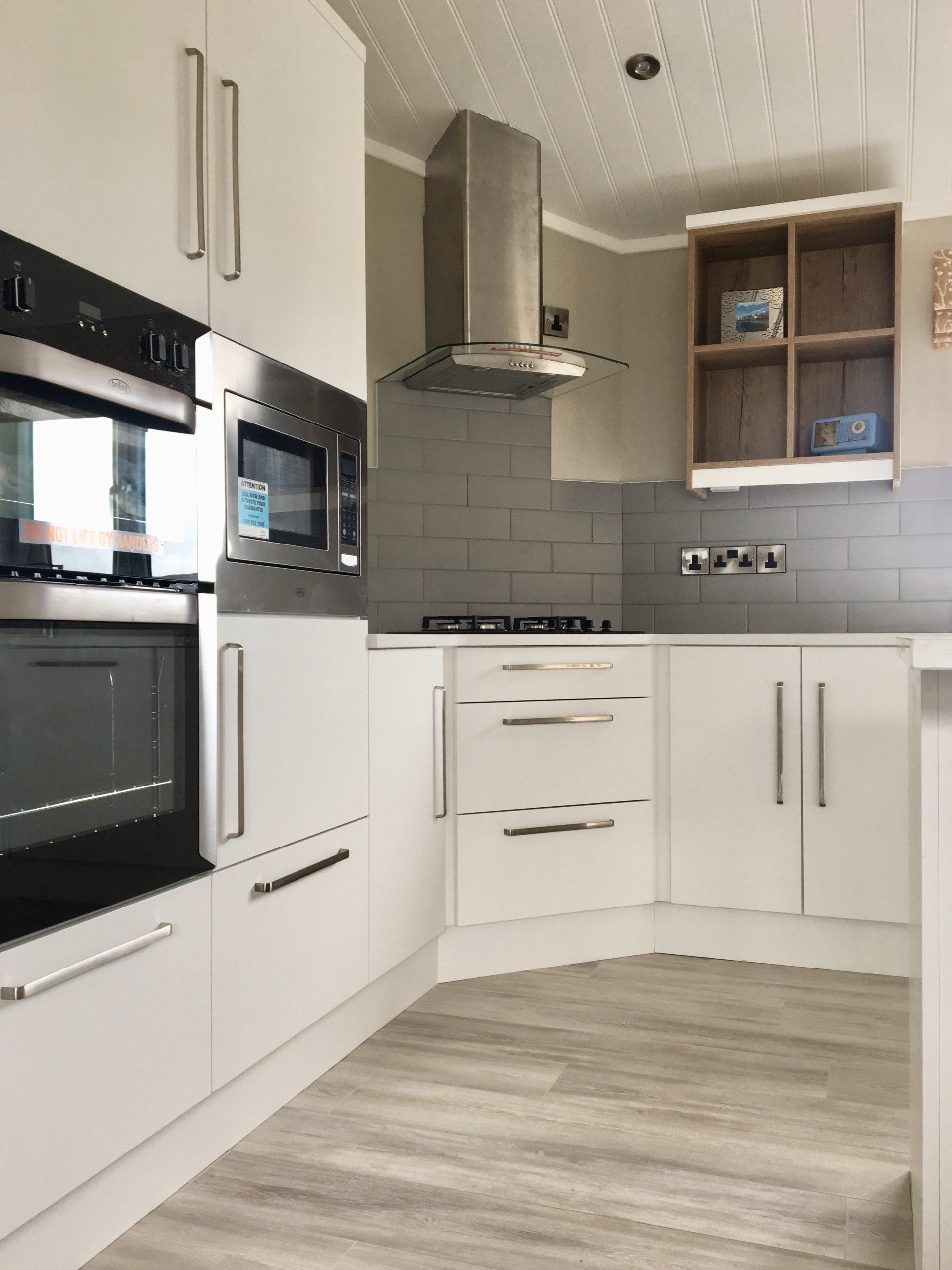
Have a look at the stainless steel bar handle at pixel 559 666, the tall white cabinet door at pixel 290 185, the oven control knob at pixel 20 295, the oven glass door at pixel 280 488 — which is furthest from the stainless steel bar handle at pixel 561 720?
the oven control knob at pixel 20 295

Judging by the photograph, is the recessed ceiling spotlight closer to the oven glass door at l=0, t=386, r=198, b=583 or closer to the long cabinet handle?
the oven glass door at l=0, t=386, r=198, b=583

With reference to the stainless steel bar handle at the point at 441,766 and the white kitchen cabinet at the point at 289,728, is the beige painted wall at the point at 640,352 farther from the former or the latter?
the white kitchen cabinet at the point at 289,728

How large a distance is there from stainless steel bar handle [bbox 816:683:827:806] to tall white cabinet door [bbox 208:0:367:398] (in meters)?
1.48

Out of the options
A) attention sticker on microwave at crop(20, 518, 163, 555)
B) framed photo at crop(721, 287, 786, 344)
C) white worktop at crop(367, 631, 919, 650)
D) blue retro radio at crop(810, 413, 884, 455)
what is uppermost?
framed photo at crop(721, 287, 786, 344)

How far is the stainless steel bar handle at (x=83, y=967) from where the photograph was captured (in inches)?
48.8


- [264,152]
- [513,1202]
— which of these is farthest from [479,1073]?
[264,152]

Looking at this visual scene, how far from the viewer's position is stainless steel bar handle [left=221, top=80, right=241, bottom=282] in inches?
69.1

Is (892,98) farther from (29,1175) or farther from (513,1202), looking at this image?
(29,1175)

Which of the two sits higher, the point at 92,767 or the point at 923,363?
the point at 923,363

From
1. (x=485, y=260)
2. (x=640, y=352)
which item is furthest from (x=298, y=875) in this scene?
(x=640, y=352)

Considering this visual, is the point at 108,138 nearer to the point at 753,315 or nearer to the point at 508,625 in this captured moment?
the point at 508,625

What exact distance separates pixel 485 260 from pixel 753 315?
0.91m

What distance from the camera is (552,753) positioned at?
2.76 meters

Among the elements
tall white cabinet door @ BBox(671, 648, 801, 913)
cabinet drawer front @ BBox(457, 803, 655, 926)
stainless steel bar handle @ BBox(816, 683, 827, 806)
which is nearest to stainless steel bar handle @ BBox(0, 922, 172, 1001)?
cabinet drawer front @ BBox(457, 803, 655, 926)
